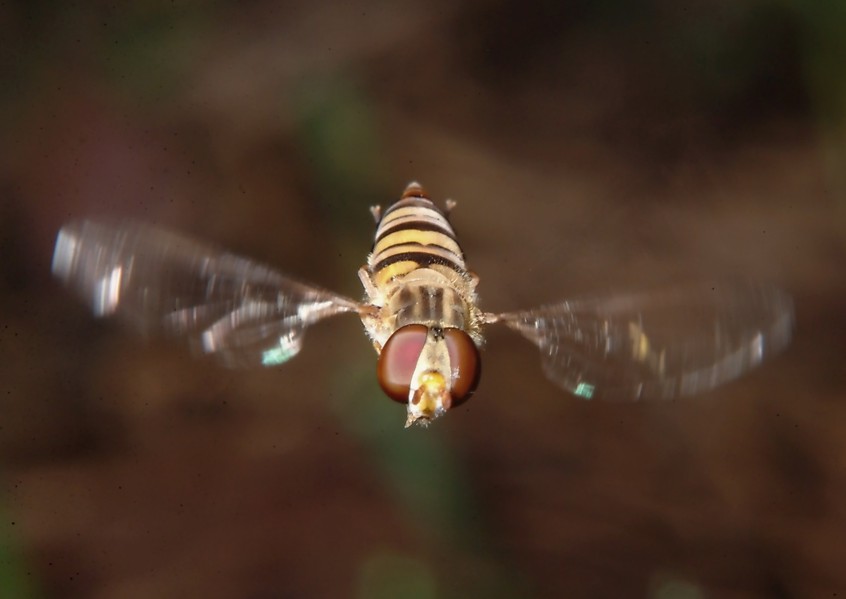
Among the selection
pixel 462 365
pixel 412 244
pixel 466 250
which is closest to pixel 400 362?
pixel 462 365

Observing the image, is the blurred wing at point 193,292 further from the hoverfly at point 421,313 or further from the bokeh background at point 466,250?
the bokeh background at point 466,250

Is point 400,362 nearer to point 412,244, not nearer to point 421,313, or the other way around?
point 421,313

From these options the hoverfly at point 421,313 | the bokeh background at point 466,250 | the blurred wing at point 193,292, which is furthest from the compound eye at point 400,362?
the bokeh background at point 466,250

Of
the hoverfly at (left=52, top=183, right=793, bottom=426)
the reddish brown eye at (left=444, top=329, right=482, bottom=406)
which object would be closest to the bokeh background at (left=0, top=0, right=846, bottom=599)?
the hoverfly at (left=52, top=183, right=793, bottom=426)

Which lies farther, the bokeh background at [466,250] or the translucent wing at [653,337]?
the bokeh background at [466,250]

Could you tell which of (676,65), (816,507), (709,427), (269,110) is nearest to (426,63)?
(269,110)

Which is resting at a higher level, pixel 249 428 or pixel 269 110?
pixel 269 110

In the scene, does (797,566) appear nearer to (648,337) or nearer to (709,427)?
(709,427)

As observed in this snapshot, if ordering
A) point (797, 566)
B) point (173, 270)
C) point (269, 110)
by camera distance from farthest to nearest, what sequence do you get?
point (269, 110) < point (797, 566) < point (173, 270)
